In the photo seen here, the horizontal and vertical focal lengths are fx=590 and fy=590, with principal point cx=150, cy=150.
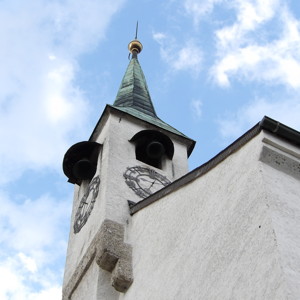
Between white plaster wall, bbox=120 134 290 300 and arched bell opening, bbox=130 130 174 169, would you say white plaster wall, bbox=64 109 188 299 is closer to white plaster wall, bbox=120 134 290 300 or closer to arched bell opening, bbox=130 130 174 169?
arched bell opening, bbox=130 130 174 169

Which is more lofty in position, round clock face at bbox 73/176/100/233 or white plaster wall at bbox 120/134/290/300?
round clock face at bbox 73/176/100/233

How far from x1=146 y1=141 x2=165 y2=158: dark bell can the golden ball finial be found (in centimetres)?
869

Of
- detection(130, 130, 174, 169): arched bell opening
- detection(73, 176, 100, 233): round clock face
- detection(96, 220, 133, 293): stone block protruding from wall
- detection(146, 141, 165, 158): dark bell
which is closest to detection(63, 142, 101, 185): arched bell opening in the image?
detection(73, 176, 100, 233): round clock face

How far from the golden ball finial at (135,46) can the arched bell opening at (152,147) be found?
839 cm

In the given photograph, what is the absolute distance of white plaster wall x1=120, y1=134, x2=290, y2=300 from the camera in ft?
18.1

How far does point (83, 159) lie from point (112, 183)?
204 cm

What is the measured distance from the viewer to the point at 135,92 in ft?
57.5

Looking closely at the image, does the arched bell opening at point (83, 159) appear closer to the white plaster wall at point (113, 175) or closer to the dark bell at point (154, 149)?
the white plaster wall at point (113, 175)

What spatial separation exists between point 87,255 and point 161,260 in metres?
2.57

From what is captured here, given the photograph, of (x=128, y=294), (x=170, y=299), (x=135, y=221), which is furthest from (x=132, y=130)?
(x=170, y=299)

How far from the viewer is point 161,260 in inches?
311

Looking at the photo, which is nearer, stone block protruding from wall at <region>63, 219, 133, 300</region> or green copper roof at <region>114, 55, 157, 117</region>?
stone block protruding from wall at <region>63, 219, 133, 300</region>

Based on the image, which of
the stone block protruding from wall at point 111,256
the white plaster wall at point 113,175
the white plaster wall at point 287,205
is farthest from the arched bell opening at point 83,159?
the white plaster wall at point 287,205

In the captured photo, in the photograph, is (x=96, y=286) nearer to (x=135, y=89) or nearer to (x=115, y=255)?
(x=115, y=255)
